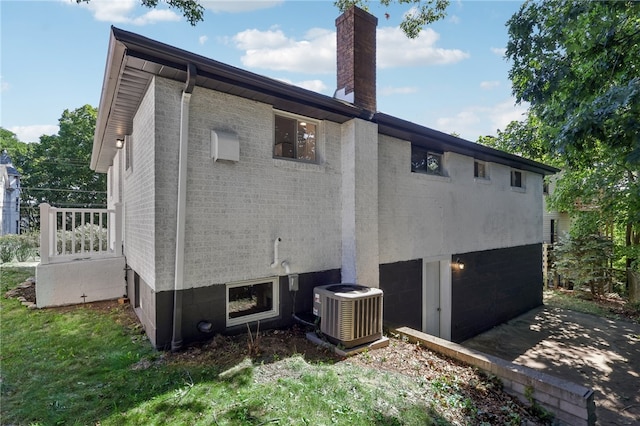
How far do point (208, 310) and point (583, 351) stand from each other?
895 centimetres

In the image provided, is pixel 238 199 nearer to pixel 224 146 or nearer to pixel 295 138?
pixel 224 146

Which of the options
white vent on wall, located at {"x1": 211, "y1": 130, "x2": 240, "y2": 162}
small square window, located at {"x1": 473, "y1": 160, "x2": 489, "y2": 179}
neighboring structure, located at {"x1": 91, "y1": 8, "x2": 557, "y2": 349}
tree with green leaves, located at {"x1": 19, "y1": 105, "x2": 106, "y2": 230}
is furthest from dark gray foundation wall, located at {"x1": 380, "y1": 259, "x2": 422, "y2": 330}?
tree with green leaves, located at {"x1": 19, "y1": 105, "x2": 106, "y2": 230}

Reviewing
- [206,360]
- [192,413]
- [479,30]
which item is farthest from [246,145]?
[479,30]

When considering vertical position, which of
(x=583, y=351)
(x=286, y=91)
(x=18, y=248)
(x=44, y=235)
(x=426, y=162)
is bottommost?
→ (x=583, y=351)

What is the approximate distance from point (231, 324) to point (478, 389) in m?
3.69

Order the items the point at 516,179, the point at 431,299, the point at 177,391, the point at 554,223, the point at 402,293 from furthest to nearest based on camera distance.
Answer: the point at 554,223 < the point at 516,179 < the point at 431,299 < the point at 402,293 < the point at 177,391

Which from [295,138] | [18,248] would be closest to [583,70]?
[295,138]

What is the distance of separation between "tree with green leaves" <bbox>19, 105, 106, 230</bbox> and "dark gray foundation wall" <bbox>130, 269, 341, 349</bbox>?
89.5 feet

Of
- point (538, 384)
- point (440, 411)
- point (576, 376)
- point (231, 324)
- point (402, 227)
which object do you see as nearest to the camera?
point (440, 411)

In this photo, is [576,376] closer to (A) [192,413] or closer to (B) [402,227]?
(B) [402,227]

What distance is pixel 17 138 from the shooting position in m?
37.5

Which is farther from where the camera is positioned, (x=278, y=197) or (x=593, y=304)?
(x=593, y=304)

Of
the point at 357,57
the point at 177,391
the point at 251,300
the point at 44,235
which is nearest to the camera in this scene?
the point at 177,391

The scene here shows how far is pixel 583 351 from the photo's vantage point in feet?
25.2
